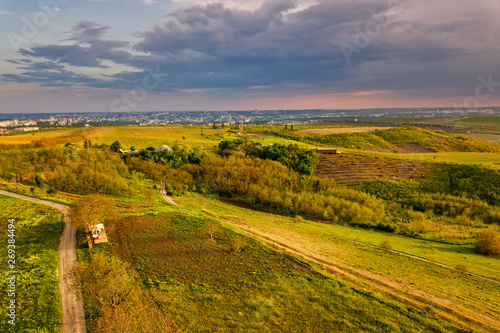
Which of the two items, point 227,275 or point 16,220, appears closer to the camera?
point 227,275

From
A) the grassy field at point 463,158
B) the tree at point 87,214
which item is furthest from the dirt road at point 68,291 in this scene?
the grassy field at point 463,158

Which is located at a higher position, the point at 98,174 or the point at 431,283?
the point at 98,174

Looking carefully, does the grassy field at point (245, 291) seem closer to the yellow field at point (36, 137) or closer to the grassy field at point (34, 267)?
the grassy field at point (34, 267)

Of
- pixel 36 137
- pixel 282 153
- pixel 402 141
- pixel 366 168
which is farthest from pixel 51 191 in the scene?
pixel 402 141

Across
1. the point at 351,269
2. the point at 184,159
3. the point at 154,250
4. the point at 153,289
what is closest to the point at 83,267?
the point at 153,289

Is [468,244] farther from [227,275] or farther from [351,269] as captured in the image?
[227,275]

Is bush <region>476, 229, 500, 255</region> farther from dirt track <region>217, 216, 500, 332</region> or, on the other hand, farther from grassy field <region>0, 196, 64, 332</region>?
grassy field <region>0, 196, 64, 332</region>
